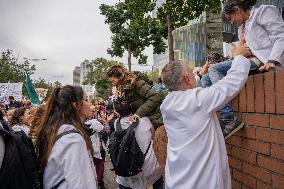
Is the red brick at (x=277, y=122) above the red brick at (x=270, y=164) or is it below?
above

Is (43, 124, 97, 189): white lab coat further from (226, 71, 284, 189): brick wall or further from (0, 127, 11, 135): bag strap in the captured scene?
(226, 71, 284, 189): brick wall

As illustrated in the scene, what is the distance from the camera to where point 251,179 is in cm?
315

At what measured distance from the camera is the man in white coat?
2.81m

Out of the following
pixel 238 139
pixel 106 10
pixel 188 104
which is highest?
pixel 106 10

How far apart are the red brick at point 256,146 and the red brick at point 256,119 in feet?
0.45

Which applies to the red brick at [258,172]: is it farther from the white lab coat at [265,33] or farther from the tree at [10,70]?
the tree at [10,70]

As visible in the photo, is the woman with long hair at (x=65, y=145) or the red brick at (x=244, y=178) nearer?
the woman with long hair at (x=65, y=145)

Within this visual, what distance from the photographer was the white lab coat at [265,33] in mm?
2979

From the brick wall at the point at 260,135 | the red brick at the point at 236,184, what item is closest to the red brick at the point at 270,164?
the brick wall at the point at 260,135

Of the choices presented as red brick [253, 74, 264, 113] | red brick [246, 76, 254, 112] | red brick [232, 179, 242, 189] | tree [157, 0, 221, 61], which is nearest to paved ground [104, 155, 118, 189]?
tree [157, 0, 221, 61]

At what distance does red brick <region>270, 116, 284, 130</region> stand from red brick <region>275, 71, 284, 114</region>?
5 cm

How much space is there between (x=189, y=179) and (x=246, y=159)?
0.58m

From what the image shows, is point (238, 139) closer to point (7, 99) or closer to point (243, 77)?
point (243, 77)

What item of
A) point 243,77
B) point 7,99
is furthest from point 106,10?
point 243,77
